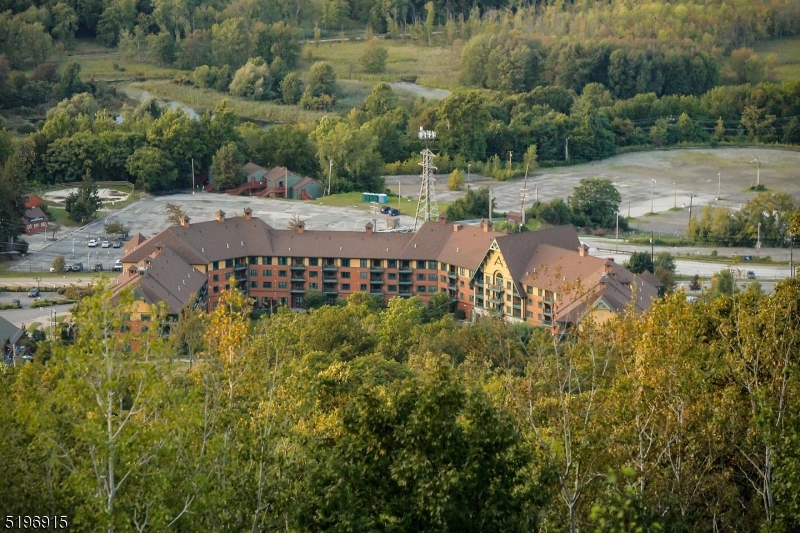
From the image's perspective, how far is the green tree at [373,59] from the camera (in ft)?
216

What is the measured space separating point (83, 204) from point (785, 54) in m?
41.8

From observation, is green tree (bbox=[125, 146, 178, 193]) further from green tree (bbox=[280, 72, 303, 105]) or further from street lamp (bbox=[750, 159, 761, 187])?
street lamp (bbox=[750, 159, 761, 187])

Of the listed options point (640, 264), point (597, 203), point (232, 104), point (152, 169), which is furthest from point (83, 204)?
point (232, 104)

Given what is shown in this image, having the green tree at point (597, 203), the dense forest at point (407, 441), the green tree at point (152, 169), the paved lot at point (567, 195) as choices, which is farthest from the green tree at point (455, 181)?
the dense forest at point (407, 441)

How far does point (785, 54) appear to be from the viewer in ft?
230

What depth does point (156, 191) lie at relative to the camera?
44219mm

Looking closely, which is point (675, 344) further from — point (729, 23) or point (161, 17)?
point (729, 23)

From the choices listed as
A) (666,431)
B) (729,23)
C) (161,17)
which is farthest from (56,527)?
(729,23)

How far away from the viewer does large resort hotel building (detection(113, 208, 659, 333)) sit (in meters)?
30.5

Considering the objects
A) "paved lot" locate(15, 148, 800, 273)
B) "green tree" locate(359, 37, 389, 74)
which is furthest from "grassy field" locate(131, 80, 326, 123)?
"paved lot" locate(15, 148, 800, 273)

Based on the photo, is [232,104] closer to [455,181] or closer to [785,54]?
[455,181]

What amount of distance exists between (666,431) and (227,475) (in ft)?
11.6

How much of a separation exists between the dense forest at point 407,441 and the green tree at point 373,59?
53.4m

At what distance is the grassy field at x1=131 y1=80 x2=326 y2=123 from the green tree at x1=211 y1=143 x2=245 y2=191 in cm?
1192
